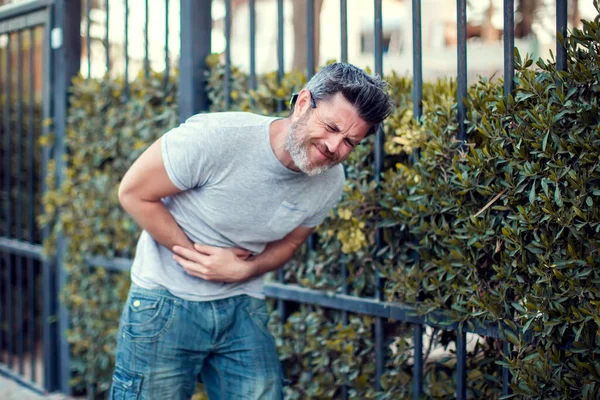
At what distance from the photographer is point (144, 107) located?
4.19 m

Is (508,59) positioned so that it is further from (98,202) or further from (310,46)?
(98,202)

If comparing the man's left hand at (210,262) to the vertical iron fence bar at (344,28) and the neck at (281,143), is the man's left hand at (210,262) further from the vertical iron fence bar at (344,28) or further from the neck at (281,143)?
the vertical iron fence bar at (344,28)

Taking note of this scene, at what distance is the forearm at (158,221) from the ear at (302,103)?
25.1 inches

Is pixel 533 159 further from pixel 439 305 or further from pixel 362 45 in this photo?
pixel 362 45

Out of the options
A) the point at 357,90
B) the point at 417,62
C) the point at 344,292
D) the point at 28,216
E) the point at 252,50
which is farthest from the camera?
the point at 28,216

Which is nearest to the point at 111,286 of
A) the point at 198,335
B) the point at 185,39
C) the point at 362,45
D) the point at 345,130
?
the point at 185,39

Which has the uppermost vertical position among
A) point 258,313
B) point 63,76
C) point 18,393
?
point 63,76

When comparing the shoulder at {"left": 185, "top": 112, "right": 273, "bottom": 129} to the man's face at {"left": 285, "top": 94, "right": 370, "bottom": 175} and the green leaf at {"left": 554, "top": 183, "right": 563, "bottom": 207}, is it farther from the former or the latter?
the green leaf at {"left": 554, "top": 183, "right": 563, "bottom": 207}

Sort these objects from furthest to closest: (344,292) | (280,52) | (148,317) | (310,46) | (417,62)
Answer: (280,52) < (310,46) < (344,292) < (417,62) < (148,317)

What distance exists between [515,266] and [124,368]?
1560mm

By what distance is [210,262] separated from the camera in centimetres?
255

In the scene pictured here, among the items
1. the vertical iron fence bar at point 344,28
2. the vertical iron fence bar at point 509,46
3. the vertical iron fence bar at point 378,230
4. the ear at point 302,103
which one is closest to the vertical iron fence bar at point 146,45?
the vertical iron fence bar at point 344,28

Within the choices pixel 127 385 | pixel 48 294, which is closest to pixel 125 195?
pixel 127 385

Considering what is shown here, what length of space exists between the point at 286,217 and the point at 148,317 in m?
0.67
